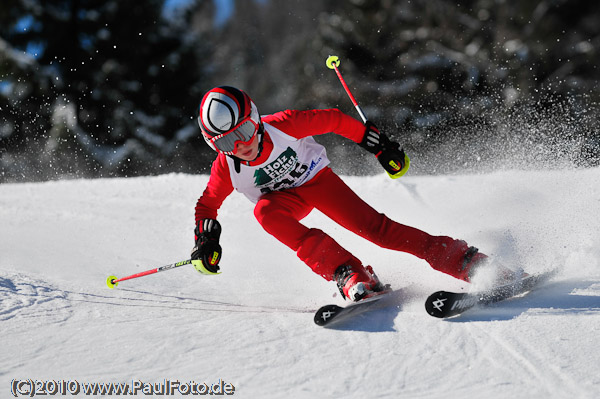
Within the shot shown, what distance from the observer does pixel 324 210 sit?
3445mm

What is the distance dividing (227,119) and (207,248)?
0.68m

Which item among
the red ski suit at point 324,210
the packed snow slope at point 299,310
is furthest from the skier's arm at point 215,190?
the packed snow slope at point 299,310

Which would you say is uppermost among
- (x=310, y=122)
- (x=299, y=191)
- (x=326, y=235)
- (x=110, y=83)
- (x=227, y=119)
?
(x=110, y=83)

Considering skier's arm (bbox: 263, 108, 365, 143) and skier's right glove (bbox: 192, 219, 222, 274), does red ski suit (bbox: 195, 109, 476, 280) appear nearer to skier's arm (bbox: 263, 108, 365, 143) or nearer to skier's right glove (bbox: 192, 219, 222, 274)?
skier's arm (bbox: 263, 108, 365, 143)

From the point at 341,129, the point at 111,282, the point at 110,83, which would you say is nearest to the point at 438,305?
the point at 341,129

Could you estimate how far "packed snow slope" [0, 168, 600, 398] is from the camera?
7.20 feet

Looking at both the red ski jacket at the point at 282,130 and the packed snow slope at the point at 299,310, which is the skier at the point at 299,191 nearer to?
the red ski jacket at the point at 282,130

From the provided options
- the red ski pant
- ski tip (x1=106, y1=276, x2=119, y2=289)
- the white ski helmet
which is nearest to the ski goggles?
the white ski helmet

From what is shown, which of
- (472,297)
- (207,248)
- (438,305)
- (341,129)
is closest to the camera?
(438,305)

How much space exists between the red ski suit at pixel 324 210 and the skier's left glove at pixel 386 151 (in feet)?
0.16

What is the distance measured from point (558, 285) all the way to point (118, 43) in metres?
17.6

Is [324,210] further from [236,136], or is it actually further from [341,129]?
[236,136]

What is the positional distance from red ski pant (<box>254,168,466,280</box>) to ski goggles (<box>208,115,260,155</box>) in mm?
359

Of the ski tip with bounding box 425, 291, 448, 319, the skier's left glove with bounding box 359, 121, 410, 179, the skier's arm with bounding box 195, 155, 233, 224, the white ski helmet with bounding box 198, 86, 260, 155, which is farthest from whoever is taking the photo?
the skier's left glove with bounding box 359, 121, 410, 179
